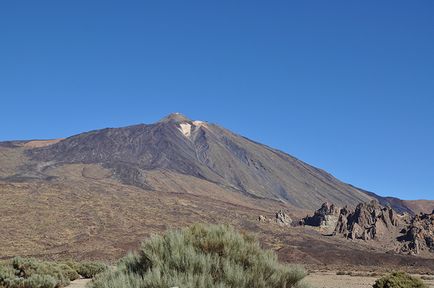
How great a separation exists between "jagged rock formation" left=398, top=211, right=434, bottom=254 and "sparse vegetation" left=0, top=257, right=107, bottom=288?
60074mm

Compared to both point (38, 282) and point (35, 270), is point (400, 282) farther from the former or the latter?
point (35, 270)

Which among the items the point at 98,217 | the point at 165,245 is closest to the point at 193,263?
the point at 165,245

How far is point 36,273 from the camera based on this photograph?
20297 mm

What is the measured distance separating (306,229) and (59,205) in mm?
43955

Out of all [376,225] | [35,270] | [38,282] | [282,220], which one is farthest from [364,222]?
[38,282]

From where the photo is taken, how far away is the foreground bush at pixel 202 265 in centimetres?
824

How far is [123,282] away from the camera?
805 cm

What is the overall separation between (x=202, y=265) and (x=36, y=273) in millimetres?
13831

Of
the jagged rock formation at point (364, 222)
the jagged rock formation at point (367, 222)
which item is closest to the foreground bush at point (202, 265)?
the jagged rock formation at point (364, 222)

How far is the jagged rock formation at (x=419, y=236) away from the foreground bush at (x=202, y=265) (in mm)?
73258

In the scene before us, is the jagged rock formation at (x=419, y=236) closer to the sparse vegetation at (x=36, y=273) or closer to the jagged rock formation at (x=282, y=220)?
the jagged rock formation at (x=282, y=220)

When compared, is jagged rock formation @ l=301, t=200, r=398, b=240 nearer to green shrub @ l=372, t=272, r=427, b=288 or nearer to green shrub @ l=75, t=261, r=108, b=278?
green shrub @ l=75, t=261, r=108, b=278

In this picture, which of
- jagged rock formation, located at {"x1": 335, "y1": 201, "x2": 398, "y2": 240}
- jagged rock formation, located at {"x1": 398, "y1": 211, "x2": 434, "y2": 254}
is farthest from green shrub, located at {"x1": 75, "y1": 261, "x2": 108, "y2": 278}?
jagged rock formation, located at {"x1": 335, "y1": 201, "x2": 398, "y2": 240}

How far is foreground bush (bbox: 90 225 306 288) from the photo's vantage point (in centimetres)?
824
